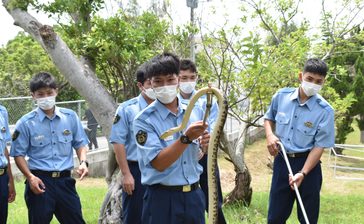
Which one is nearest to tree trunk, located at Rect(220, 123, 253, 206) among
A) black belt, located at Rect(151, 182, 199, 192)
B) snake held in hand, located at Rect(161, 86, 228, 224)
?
black belt, located at Rect(151, 182, 199, 192)

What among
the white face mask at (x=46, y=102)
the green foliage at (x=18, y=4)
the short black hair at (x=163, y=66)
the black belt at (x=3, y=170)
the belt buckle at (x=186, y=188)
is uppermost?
the green foliage at (x=18, y=4)

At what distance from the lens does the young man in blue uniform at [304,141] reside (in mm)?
4078

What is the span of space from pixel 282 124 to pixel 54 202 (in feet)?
7.34

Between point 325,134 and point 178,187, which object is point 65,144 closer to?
point 178,187

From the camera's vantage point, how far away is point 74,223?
13.9 ft

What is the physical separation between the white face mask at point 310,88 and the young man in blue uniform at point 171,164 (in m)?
1.52

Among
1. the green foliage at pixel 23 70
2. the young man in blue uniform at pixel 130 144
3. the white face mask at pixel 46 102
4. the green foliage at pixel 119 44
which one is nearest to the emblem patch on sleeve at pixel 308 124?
the young man in blue uniform at pixel 130 144

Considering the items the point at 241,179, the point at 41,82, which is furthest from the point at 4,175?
the point at 241,179

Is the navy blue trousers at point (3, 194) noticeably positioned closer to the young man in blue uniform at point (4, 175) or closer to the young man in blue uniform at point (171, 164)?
the young man in blue uniform at point (4, 175)

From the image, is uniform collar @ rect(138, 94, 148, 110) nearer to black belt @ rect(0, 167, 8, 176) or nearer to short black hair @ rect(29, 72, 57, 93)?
short black hair @ rect(29, 72, 57, 93)

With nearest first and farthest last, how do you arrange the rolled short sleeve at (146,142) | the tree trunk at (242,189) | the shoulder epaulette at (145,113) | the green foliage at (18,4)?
the rolled short sleeve at (146,142)
the shoulder epaulette at (145,113)
the green foliage at (18,4)
the tree trunk at (242,189)

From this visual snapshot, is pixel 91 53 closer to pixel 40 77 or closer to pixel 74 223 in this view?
pixel 40 77

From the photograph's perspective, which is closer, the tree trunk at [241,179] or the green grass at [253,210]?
the green grass at [253,210]

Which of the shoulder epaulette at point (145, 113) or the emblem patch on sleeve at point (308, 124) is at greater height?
the shoulder epaulette at point (145, 113)
